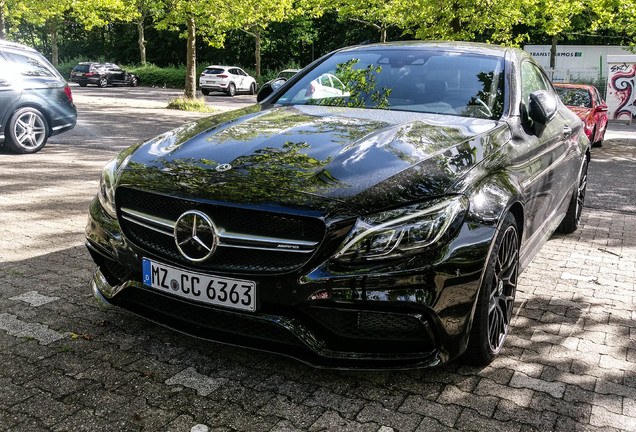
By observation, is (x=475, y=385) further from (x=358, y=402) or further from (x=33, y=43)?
(x=33, y=43)

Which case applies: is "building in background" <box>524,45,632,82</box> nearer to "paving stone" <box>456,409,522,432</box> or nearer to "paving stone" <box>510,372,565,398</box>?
"paving stone" <box>510,372,565,398</box>

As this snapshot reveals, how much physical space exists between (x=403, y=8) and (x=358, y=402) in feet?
63.4

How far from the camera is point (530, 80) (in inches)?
178

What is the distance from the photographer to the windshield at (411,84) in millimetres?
3916

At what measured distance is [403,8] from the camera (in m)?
20.4

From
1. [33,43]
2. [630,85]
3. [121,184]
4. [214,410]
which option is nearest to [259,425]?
[214,410]

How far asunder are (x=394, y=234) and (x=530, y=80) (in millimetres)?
2510

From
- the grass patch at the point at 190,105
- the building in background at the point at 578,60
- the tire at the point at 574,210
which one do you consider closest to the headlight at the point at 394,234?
the tire at the point at 574,210

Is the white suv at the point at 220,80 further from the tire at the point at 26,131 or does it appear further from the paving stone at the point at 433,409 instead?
the paving stone at the point at 433,409

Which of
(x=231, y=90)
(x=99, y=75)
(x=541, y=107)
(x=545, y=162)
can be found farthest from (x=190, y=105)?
(x=99, y=75)

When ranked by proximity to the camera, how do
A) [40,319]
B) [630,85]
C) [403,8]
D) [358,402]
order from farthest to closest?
[630,85] < [403,8] < [40,319] < [358,402]

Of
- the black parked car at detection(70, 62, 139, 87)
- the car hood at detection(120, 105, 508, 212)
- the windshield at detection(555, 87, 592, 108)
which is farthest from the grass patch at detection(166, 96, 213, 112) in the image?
the black parked car at detection(70, 62, 139, 87)

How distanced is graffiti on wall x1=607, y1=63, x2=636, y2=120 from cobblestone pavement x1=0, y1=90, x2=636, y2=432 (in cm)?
2224

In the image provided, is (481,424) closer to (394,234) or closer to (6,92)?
(394,234)
